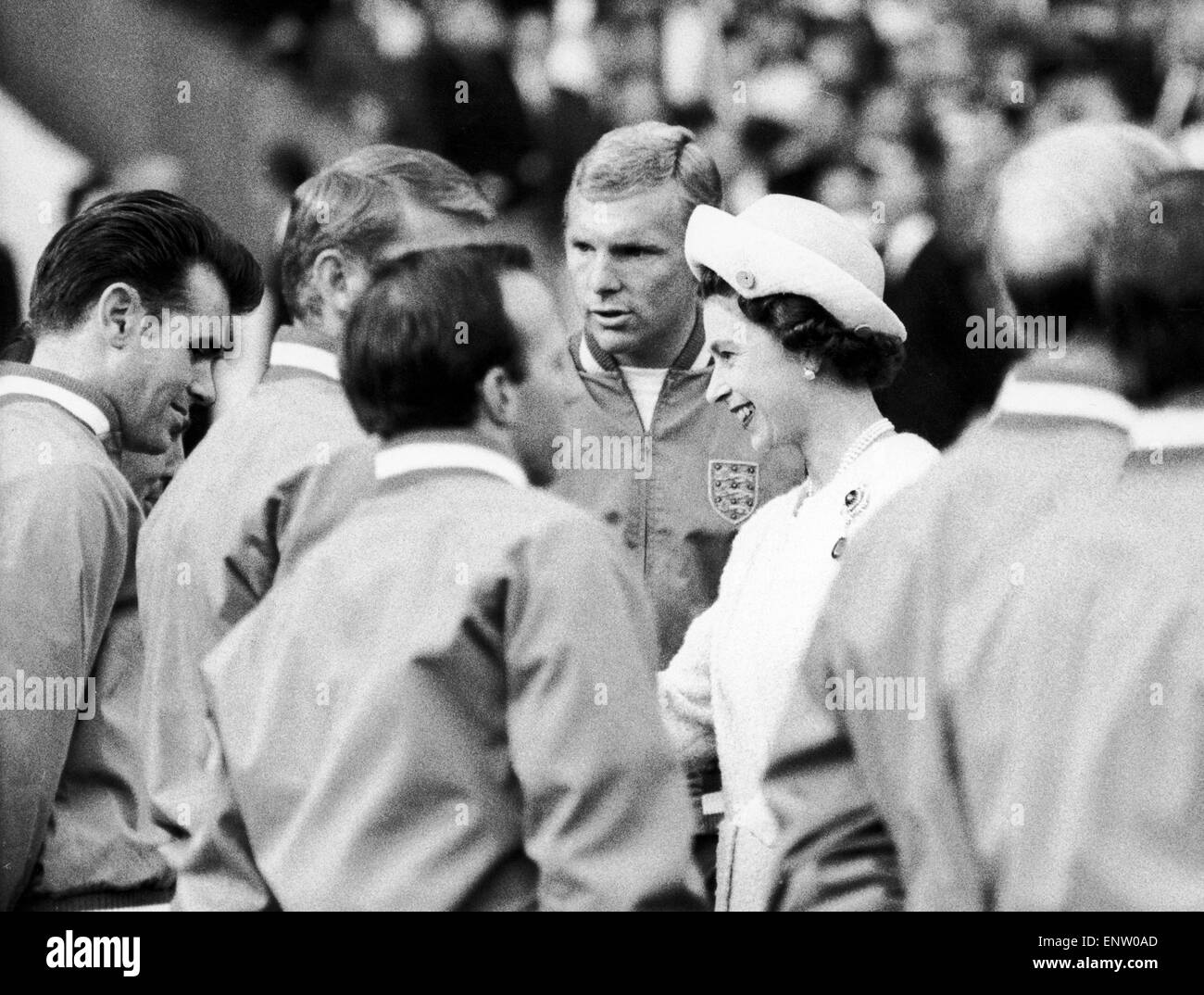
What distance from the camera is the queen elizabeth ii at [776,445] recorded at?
9.36 ft

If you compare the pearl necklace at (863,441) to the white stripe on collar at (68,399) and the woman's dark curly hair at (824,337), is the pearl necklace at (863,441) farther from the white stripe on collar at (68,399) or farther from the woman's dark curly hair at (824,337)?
the white stripe on collar at (68,399)

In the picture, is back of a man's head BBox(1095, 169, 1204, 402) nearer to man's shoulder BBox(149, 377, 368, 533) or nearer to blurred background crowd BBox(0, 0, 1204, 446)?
blurred background crowd BBox(0, 0, 1204, 446)

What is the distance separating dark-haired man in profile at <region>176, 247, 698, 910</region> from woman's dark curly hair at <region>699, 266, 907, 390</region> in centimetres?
45

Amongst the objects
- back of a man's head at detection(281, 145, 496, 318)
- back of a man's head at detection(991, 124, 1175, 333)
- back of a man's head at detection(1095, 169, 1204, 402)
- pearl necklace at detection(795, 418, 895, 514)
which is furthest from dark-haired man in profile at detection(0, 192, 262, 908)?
back of a man's head at detection(1095, 169, 1204, 402)

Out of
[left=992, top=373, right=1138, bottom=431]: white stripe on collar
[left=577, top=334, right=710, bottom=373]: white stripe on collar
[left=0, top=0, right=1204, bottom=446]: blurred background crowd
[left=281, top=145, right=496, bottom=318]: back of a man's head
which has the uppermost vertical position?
[left=0, top=0, right=1204, bottom=446]: blurred background crowd

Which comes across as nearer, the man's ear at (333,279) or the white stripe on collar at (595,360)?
the man's ear at (333,279)

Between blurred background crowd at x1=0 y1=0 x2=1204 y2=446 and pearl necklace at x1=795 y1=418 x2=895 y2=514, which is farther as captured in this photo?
blurred background crowd at x1=0 y1=0 x2=1204 y2=446

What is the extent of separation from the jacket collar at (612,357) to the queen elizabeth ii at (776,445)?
118 millimetres

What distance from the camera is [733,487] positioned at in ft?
10.2

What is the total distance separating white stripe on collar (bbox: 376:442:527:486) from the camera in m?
2.47

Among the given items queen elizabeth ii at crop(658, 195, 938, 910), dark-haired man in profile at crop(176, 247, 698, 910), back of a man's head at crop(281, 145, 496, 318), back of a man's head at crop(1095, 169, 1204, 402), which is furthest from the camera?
back of a man's head at crop(281, 145, 496, 318)

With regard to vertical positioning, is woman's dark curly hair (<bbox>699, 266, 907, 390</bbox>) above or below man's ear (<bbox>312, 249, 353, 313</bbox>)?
below

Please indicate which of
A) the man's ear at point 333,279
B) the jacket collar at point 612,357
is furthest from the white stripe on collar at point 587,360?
the man's ear at point 333,279
